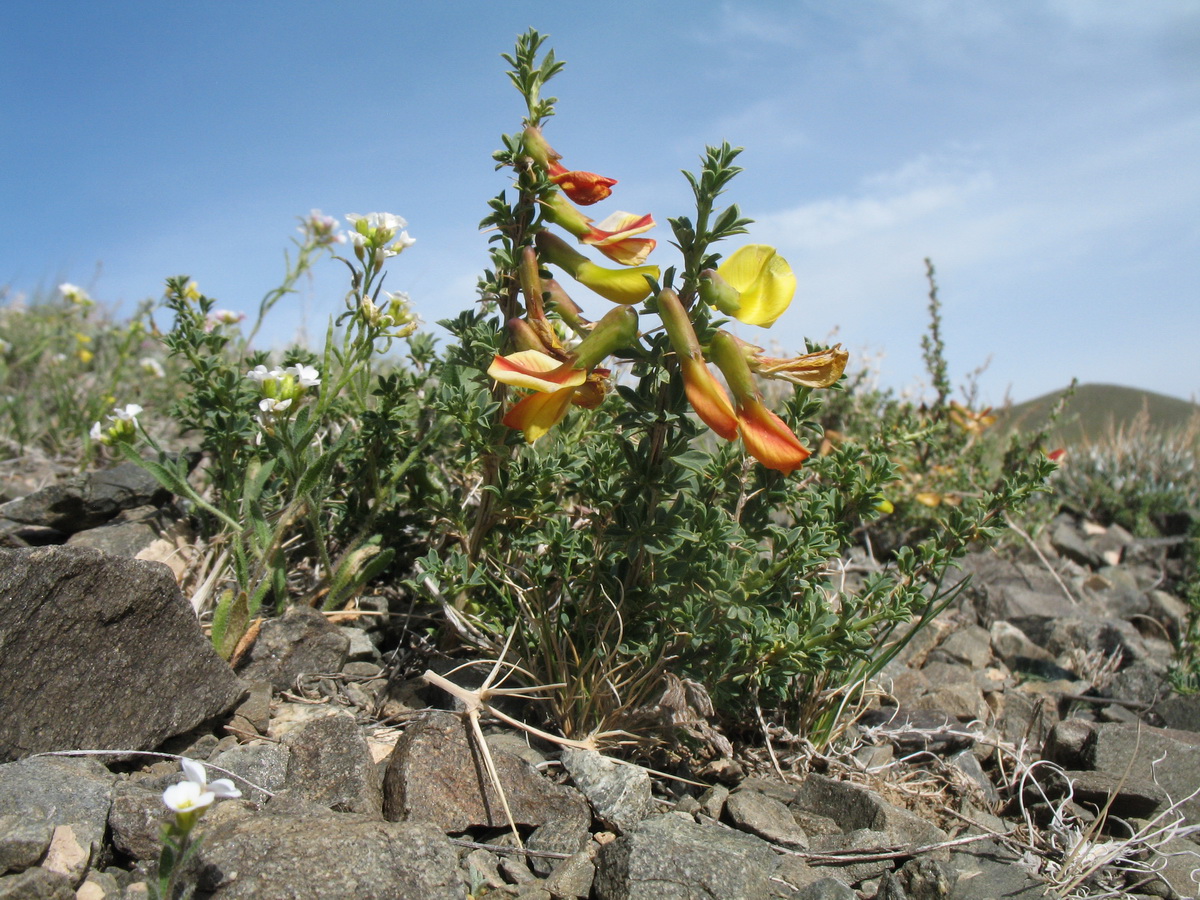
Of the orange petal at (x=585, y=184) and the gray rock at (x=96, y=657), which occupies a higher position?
the orange petal at (x=585, y=184)

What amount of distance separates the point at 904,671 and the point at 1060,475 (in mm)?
5393

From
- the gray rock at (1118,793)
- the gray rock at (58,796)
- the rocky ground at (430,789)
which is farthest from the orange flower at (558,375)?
the gray rock at (1118,793)

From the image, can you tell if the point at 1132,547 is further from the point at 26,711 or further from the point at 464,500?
the point at 26,711

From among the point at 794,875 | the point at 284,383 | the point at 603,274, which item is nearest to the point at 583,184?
the point at 603,274

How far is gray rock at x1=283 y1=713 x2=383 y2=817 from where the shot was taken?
2.00m

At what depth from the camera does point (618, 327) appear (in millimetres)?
1838

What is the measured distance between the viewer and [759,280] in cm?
185

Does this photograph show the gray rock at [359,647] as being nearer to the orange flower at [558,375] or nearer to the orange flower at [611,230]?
the orange flower at [558,375]

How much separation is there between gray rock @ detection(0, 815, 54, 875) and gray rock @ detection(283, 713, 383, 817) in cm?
52

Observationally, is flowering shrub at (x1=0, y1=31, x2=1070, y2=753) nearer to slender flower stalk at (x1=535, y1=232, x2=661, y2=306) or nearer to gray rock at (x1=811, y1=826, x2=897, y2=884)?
slender flower stalk at (x1=535, y1=232, x2=661, y2=306)

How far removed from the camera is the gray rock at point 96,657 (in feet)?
6.37

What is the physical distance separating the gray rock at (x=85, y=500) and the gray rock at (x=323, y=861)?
1922mm

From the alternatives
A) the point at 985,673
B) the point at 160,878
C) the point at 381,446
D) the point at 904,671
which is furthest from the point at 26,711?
the point at 985,673

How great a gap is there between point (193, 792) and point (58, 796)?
21.3 inches
